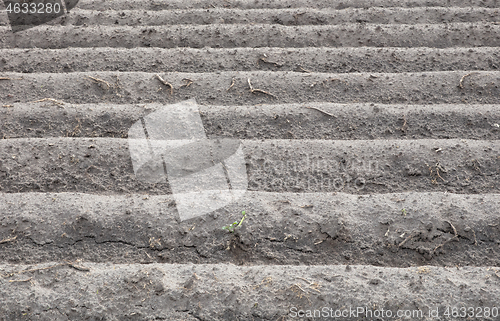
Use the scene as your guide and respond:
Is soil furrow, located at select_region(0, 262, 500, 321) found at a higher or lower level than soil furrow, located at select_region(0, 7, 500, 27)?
lower

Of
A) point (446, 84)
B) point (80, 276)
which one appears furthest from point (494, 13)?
point (80, 276)

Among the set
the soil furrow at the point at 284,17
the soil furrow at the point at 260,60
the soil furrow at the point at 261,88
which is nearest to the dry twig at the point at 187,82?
the soil furrow at the point at 261,88

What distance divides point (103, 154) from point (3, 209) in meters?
0.94

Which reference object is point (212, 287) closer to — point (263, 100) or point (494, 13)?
point (263, 100)

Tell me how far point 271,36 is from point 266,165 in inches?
94.9

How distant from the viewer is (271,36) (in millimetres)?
5836

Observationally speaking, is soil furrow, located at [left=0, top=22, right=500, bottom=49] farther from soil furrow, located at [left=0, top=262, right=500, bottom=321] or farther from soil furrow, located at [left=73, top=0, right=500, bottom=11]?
soil furrow, located at [left=0, top=262, right=500, bottom=321]

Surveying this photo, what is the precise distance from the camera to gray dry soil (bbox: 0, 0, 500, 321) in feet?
10.0

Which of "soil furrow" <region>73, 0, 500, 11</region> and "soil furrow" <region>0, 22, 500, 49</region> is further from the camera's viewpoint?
"soil furrow" <region>73, 0, 500, 11</region>

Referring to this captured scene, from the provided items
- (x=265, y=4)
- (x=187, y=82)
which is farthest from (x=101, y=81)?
(x=265, y=4)

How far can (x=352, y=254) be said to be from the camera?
3482 millimetres

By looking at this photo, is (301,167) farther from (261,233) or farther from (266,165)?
(261,233)

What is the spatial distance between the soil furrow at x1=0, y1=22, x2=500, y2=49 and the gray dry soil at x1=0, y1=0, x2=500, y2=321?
1.0 inches

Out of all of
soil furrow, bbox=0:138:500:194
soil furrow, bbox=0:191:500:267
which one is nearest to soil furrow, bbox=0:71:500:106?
soil furrow, bbox=0:138:500:194
